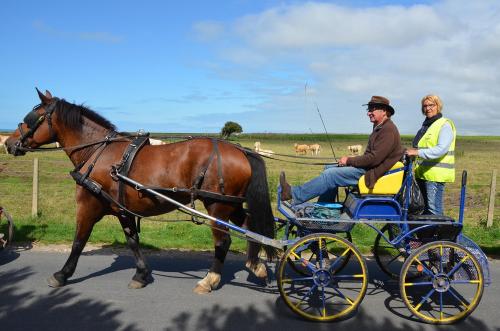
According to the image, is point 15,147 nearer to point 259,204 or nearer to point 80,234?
point 80,234

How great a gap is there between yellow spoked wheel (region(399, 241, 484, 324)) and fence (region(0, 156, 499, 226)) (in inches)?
217

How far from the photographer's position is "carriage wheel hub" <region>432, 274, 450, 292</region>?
460 cm

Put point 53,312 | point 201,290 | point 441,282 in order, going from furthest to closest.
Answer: point 201,290, point 441,282, point 53,312

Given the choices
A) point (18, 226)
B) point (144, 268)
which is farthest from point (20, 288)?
point (18, 226)

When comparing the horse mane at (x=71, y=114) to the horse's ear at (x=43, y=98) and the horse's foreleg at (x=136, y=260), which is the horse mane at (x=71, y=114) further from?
the horse's foreleg at (x=136, y=260)

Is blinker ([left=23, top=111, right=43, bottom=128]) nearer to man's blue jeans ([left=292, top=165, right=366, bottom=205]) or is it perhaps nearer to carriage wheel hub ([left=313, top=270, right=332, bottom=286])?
man's blue jeans ([left=292, top=165, right=366, bottom=205])

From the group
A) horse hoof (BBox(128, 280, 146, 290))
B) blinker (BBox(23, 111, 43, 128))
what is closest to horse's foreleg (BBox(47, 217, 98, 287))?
horse hoof (BBox(128, 280, 146, 290))

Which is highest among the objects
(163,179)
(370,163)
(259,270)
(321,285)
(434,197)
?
(370,163)

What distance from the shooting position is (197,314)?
4520 mm

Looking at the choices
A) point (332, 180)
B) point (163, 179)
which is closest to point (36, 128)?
point (163, 179)

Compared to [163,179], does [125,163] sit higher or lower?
higher

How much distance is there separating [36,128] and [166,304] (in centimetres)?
292

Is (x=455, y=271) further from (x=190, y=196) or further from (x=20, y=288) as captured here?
(x=20, y=288)

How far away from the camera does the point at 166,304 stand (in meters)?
4.79
